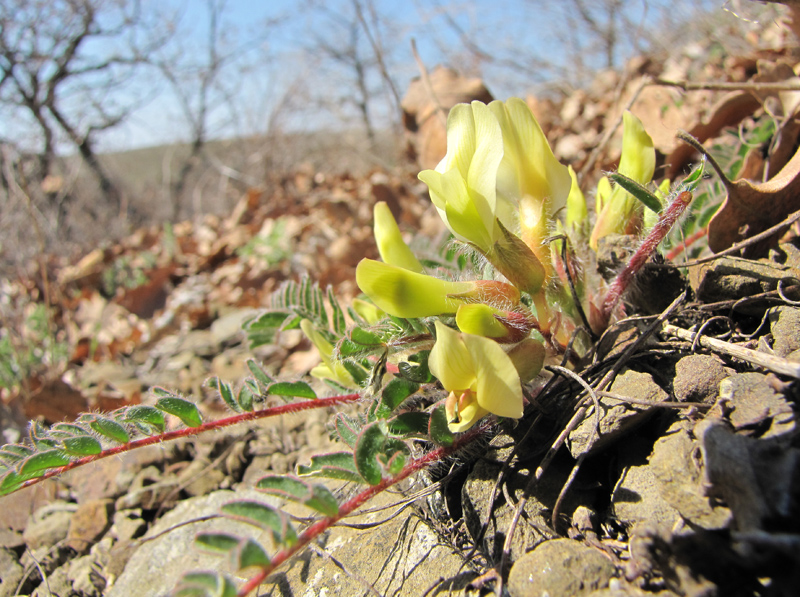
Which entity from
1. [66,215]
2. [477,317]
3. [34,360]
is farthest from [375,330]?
[66,215]

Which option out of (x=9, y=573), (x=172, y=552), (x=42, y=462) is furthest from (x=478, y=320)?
(x=9, y=573)

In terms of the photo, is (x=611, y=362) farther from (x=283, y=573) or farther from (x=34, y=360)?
(x=34, y=360)

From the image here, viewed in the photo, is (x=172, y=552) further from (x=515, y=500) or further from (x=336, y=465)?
(x=515, y=500)

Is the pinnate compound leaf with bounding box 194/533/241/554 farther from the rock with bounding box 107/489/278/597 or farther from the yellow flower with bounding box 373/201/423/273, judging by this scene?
the yellow flower with bounding box 373/201/423/273

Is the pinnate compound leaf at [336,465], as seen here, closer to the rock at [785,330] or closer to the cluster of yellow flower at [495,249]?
the cluster of yellow flower at [495,249]

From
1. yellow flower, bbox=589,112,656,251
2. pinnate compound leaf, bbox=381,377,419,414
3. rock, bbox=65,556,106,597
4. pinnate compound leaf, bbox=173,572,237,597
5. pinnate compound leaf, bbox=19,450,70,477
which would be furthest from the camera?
rock, bbox=65,556,106,597

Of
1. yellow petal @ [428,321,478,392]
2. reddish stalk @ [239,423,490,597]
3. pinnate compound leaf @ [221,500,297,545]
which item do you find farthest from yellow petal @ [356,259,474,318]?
pinnate compound leaf @ [221,500,297,545]
